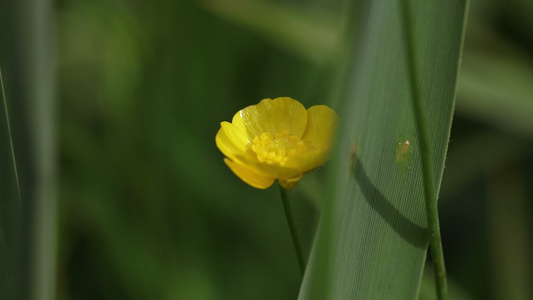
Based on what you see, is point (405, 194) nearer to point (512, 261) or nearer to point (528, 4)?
point (512, 261)

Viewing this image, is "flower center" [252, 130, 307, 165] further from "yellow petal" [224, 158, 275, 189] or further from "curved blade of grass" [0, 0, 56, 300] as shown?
"curved blade of grass" [0, 0, 56, 300]

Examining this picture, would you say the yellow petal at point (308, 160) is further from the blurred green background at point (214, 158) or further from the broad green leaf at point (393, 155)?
the blurred green background at point (214, 158)

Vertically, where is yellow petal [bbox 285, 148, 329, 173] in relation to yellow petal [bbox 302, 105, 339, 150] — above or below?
below

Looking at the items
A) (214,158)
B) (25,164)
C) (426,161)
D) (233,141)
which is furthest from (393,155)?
(214,158)

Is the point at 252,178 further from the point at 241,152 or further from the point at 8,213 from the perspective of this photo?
the point at 8,213

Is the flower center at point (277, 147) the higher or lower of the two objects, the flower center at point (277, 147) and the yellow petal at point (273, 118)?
the lower

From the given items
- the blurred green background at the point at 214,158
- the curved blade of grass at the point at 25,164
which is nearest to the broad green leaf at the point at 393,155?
the curved blade of grass at the point at 25,164

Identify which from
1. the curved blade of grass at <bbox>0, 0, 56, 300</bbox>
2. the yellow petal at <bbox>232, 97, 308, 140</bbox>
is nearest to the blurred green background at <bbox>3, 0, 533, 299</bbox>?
the yellow petal at <bbox>232, 97, 308, 140</bbox>
